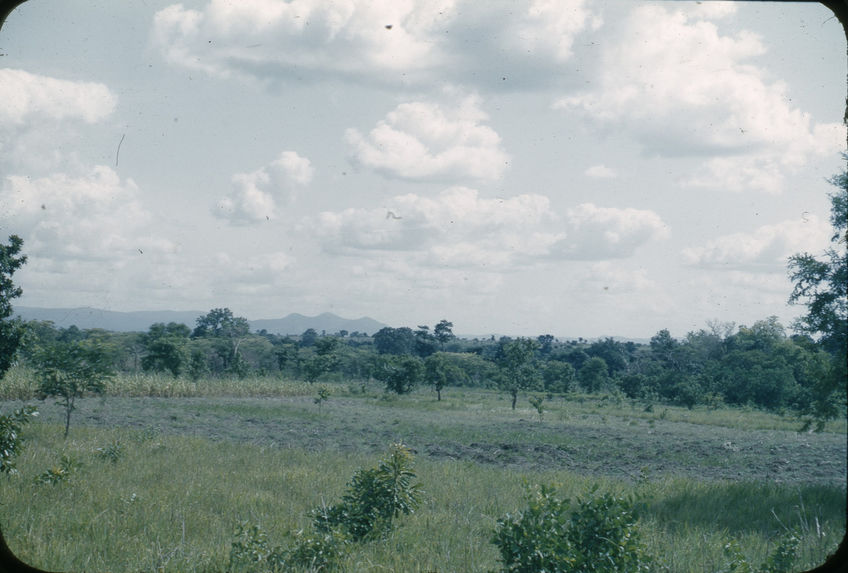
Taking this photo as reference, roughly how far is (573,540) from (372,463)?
793cm

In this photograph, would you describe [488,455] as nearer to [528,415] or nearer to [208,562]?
[208,562]

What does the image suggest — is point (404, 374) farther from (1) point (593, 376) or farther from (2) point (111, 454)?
(2) point (111, 454)

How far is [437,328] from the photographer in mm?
50969

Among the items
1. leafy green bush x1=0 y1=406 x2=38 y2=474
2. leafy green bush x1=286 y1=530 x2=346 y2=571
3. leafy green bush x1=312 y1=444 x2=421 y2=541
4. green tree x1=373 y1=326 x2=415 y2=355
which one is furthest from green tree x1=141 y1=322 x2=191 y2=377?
leafy green bush x1=286 y1=530 x2=346 y2=571

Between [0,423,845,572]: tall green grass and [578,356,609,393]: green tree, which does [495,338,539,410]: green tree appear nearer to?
[578,356,609,393]: green tree

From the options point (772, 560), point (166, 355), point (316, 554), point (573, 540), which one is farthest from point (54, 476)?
point (166, 355)

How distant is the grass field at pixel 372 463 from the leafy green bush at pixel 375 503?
244mm

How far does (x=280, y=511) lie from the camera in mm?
7309

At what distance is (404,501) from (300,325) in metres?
14.7

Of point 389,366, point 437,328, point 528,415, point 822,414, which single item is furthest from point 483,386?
point 822,414

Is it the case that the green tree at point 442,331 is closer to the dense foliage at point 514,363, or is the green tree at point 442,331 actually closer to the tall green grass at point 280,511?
the dense foliage at point 514,363

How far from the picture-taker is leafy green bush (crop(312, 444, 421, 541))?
618 centimetres

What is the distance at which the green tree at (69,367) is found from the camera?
13.6 m

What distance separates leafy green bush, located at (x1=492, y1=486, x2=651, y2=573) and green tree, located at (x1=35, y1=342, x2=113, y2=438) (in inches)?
493
